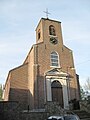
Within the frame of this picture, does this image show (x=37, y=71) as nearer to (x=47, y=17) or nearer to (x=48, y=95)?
(x=48, y=95)

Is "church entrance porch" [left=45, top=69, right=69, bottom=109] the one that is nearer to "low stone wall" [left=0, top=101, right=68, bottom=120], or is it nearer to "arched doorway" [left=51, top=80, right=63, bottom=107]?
"arched doorway" [left=51, top=80, right=63, bottom=107]

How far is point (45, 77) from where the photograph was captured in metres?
23.6

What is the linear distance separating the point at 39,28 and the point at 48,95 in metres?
10.3

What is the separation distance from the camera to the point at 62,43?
1069 inches

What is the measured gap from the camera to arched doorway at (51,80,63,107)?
23.6 meters

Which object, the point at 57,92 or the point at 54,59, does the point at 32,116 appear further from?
the point at 54,59

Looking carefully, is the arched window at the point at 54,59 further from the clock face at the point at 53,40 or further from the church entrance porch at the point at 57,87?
the clock face at the point at 53,40

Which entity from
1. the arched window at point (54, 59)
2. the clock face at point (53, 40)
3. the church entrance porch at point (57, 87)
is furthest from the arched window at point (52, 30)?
the church entrance porch at point (57, 87)

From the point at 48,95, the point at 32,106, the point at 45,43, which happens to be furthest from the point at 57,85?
the point at 45,43

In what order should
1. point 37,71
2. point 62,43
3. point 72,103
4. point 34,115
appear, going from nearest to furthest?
point 34,115, point 72,103, point 37,71, point 62,43

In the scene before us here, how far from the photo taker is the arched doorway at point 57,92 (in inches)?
928

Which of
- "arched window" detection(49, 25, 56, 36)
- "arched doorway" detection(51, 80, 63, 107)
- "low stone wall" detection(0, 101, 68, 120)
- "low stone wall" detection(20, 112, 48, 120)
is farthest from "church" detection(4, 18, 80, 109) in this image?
"low stone wall" detection(0, 101, 68, 120)

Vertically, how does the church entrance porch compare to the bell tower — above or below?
below

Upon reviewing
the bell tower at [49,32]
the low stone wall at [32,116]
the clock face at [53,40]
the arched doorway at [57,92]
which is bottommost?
the low stone wall at [32,116]
